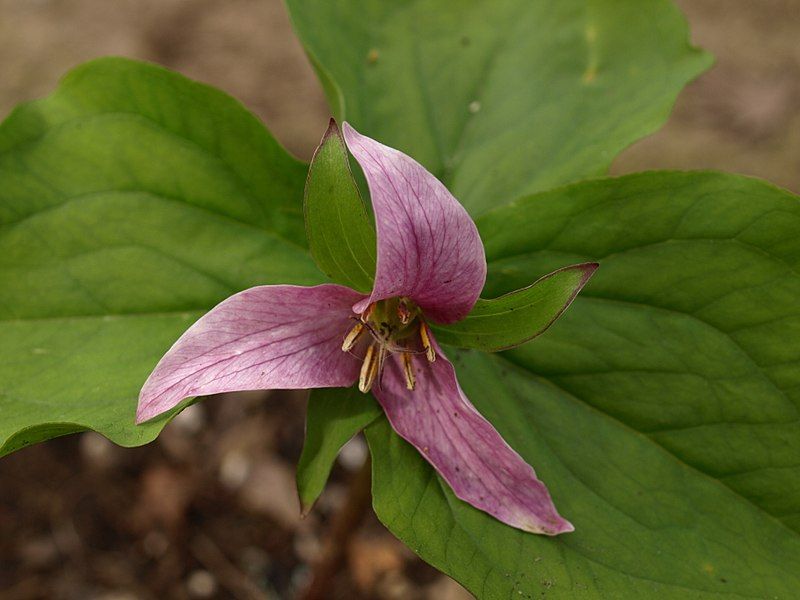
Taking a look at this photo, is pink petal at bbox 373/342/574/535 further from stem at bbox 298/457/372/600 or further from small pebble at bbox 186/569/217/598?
small pebble at bbox 186/569/217/598

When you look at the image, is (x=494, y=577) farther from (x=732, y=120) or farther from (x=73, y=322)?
(x=732, y=120)

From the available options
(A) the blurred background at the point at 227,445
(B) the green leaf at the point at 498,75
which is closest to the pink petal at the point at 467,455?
(B) the green leaf at the point at 498,75

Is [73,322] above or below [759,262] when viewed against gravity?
below

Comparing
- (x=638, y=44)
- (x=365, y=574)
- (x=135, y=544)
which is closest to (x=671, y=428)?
(x=638, y=44)

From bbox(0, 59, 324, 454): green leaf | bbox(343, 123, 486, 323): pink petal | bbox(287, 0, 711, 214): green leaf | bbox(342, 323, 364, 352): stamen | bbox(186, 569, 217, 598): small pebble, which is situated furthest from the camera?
bbox(186, 569, 217, 598): small pebble

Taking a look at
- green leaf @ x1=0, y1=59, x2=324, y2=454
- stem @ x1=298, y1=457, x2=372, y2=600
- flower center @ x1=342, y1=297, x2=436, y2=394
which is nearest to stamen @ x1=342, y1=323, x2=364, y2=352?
flower center @ x1=342, y1=297, x2=436, y2=394

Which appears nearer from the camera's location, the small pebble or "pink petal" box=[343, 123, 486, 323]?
"pink petal" box=[343, 123, 486, 323]

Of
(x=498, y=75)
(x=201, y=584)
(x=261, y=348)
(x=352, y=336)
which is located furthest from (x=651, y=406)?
(x=201, y=584)
